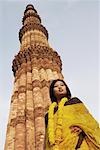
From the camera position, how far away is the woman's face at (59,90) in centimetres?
472

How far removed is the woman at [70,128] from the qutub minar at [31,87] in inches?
223

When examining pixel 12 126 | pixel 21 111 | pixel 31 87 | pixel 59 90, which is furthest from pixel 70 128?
pixel 31 87

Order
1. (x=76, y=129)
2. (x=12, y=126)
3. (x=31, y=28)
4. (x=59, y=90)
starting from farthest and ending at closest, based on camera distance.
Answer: (x=31, y=28), (x=12, y=126), (x=59, y=90), (x=76, y=129)

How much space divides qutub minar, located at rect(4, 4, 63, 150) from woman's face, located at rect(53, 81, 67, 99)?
5.43 metres

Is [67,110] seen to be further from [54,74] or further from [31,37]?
[31,37]

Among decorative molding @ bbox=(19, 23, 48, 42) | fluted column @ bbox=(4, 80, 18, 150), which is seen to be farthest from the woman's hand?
decorative molding @ bbox=(19, 23, 48, 42)

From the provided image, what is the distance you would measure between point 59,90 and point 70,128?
0.69 m

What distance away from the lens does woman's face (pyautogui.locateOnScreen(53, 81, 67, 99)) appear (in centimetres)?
472

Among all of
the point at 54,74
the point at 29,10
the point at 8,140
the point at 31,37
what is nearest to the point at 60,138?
the point at 8,140

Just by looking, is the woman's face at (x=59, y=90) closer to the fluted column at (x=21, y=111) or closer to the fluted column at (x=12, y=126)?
the fluted column at (x=21, y=111)

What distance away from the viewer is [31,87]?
44.2ft

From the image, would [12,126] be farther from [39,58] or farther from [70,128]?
[70,128]

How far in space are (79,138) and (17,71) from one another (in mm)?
11540

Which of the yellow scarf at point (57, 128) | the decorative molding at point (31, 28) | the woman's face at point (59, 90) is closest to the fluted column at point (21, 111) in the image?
the decorative molding at point (31, 28)
